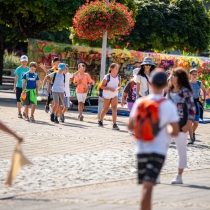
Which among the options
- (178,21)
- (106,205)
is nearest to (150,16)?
(178,21)

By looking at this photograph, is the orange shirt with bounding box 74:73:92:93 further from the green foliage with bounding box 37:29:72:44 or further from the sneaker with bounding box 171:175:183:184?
the green foliage with bounding box 37:29:72:44

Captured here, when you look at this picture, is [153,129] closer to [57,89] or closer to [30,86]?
[57,89]

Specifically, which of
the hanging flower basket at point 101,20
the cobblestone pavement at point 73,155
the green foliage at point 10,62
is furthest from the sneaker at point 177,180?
the green foliage at point 10,62

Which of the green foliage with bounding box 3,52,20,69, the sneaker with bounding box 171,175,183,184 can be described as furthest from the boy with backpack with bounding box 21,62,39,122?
the green foliage with bounding box 3,52,20,69

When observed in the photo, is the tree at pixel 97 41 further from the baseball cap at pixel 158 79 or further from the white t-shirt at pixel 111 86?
the baseball cap at pixel 158 79

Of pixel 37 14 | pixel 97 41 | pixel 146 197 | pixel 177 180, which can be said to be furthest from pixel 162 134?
pixel 97 41

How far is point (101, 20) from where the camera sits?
2125 cm

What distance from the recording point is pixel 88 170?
1138 centimetres

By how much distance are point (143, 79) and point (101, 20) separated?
5.61 metres

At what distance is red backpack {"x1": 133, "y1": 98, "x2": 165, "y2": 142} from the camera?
Result: 710cm

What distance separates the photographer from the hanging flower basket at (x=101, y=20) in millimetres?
21250

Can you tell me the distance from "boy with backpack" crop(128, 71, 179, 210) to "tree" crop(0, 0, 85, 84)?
75.7ft

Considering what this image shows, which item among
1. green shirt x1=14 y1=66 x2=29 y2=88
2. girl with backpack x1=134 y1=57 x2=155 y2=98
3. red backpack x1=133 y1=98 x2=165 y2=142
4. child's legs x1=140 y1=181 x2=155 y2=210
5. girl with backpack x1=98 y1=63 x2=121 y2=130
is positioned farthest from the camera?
green shirt x1=14 y1=66 x2=29 y2=88

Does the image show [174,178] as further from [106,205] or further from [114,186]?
[106,205]
